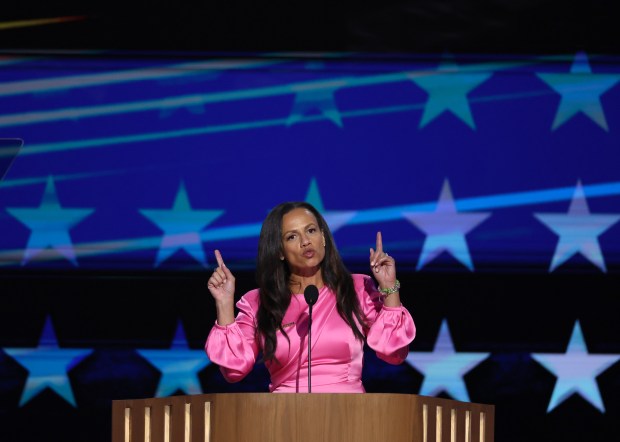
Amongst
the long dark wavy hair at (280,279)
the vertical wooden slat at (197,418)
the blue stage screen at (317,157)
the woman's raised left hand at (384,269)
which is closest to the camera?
the vertical wooden slat at (197,418)

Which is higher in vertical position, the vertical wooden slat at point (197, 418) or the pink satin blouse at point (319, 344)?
the pink satin blouse at point (319, 344)

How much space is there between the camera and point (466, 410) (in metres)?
2.56

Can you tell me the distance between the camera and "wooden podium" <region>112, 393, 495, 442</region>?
8.50ft

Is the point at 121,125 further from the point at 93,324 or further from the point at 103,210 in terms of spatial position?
the point at 93,324

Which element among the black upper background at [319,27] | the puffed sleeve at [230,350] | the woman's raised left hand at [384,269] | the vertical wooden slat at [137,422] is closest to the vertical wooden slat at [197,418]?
the vertical wooden slat at [137,422]

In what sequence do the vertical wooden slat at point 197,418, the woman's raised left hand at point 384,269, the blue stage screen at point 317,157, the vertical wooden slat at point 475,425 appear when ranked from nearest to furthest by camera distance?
the vertical wooden slat at point 475,425 < the vertical wooden slat at point 197,418 < the woman's raised left hand at point 384,269 < the blue stage screen at point 317,157

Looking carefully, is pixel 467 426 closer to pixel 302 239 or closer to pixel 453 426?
pixel 453 426

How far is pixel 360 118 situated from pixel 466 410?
2.13 m

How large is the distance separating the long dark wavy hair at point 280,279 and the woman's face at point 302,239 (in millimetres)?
21

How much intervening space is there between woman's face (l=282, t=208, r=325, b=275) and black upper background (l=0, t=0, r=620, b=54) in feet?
4.37

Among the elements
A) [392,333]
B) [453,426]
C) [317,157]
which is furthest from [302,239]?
[317,157]

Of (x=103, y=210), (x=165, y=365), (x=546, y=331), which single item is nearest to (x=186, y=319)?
(x=165, y=365)

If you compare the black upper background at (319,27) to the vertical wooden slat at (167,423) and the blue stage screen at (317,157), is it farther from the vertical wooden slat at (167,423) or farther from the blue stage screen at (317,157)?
the vertical wooden slat at (167,423)

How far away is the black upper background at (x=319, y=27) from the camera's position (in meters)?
4.47
